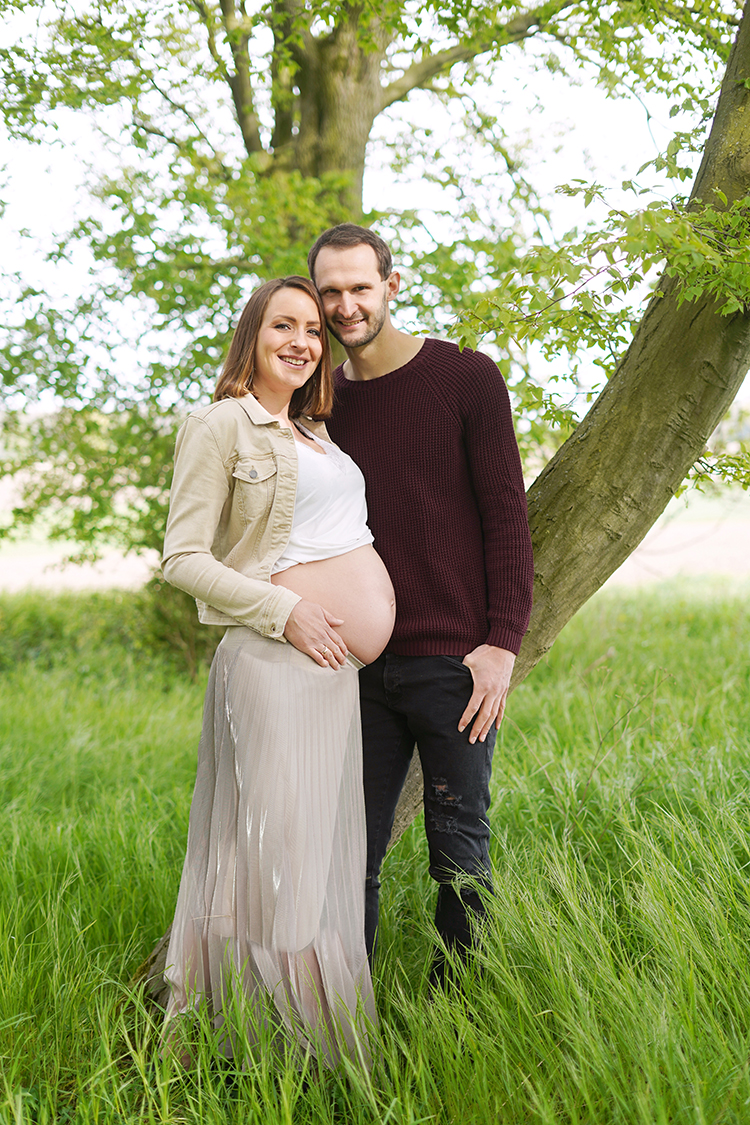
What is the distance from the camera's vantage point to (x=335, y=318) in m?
2.31

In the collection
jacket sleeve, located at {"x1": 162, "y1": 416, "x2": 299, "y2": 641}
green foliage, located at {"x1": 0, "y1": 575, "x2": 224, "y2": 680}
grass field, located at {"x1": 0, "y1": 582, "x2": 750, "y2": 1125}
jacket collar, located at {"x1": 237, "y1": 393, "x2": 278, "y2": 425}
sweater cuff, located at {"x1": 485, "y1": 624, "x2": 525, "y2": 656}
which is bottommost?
green foliage, located at {"x1": 0, "y1": 575, "x2": 224, "y2": 680}

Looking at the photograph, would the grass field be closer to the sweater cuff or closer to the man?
the man

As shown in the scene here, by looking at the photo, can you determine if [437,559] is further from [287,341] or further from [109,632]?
[109,632]

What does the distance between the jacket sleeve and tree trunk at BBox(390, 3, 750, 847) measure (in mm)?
856

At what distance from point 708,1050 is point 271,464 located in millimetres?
1625

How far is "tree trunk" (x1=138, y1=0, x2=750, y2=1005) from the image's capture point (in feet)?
7.43

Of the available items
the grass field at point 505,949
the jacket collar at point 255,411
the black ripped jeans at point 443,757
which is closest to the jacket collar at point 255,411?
the jacket collar at point 255,411

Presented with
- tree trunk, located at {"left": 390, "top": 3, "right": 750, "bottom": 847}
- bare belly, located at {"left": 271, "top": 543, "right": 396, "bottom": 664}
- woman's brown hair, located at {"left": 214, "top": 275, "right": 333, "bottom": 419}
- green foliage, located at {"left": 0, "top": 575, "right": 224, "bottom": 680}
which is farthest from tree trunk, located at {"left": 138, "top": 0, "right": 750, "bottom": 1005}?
green foliage, located at {"left": 0, "top": 575, "right": 224, "bottom": 680}

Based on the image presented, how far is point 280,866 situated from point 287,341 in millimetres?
1342

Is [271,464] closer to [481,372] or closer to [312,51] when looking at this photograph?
[481,372]


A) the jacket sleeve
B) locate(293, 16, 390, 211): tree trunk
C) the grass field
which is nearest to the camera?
the grass field

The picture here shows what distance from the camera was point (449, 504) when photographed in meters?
2.28

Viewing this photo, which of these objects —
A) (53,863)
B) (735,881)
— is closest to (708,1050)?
(735,881)

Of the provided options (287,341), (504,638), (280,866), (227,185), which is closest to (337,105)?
(227,185)
